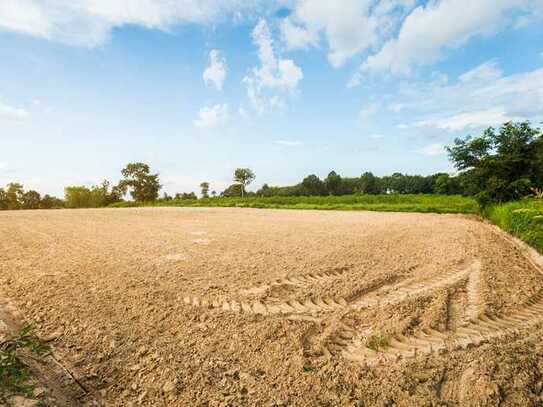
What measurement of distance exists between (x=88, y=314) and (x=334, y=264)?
4514 millimetres

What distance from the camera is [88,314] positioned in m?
4.00

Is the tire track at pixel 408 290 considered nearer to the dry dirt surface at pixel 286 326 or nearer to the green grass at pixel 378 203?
the dry dirt surface at pixel 286 326

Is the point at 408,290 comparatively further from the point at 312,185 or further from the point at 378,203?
the point at 312,185

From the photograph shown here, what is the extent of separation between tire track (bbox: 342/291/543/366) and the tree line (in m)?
7.10

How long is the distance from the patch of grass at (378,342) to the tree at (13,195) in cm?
6291

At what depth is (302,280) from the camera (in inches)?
213

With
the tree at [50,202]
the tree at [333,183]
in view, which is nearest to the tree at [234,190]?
the tree at [333,183]

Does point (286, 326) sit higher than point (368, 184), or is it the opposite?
point (368, 184)

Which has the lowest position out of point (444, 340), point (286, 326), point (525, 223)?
point (444, 340)

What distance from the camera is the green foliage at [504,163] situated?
14445 millimetres

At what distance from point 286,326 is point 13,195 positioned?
207 ft

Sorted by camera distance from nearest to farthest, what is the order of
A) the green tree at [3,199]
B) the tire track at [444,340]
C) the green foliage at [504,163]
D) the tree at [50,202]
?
the tire track at [444,340] < the green foliage at [504,163] < the green tree at [3,199] < the tree at [50,202]

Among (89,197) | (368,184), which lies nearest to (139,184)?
(89,197)

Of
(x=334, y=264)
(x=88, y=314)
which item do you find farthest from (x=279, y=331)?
(x=334, y=264)
